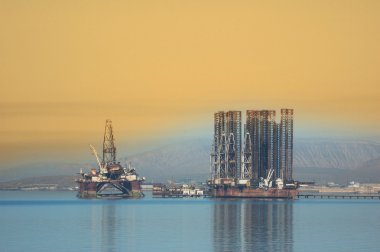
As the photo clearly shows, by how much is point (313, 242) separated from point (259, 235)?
9941 millimetres

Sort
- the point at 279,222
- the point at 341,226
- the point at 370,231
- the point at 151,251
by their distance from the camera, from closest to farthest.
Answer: the point at 151,251 → the point at 370,231 → the point at 341,226 → the point at 279,222

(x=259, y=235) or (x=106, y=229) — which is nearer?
(x=259, y=235)

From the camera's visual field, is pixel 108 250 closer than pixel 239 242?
Yes

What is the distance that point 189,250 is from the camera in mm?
99250

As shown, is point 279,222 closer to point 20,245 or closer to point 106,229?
point 106,229

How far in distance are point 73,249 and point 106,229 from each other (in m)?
31.9

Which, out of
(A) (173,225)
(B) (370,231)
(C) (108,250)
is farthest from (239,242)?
(A) (173,225)

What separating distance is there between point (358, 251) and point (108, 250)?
820 inches

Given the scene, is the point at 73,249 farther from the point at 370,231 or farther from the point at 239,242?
the point at 370,231

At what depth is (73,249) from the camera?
9912 centimetres

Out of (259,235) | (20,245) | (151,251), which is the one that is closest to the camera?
(151,251)

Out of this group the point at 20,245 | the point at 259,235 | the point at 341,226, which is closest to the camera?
the point at 20,245

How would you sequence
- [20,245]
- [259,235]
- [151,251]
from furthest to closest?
[259,235] → [20,245] → [151,251]

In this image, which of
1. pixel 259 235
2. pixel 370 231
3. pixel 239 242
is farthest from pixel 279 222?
pixel 239 242
